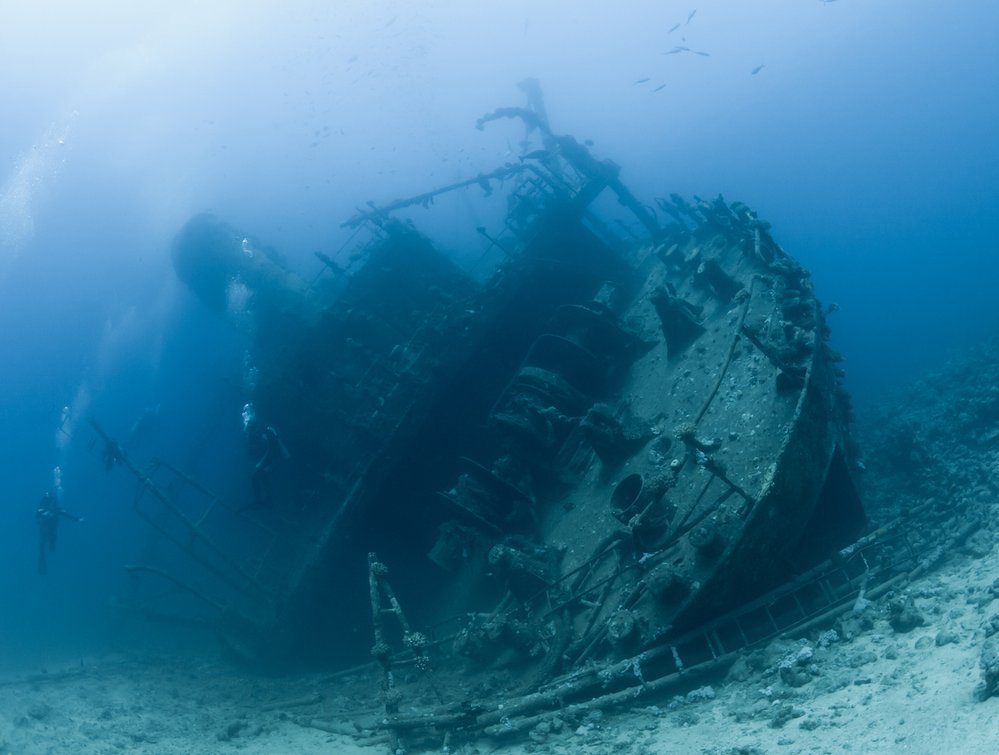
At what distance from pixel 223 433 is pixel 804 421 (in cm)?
2832

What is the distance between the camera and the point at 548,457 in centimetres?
1015

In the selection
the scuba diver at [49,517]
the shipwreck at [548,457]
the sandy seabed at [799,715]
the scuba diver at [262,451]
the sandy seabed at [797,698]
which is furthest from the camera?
the scuba diver at [49,517]

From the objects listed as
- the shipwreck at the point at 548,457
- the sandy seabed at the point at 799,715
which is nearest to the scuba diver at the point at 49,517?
the shipwreck at the point at 548,457

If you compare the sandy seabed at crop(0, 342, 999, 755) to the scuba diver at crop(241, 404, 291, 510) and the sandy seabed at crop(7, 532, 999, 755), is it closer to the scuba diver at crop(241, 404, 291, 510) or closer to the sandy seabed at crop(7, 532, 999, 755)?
the sandy seabed at crop(7, 532, 999, 755)

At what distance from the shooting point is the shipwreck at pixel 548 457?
20.8 feet

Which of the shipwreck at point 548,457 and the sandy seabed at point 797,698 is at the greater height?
the shipwreck at point 548,457

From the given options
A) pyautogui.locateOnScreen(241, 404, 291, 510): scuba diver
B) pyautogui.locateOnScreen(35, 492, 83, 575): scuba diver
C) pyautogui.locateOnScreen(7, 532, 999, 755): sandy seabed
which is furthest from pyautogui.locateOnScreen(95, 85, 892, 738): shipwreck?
pyautogui.locateOnScreen(35, 492, 83, 575): scuba diver

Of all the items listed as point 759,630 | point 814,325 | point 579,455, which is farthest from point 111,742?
point 814,325

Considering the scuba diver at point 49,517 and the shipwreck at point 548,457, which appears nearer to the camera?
the shipwreck at point 548,457

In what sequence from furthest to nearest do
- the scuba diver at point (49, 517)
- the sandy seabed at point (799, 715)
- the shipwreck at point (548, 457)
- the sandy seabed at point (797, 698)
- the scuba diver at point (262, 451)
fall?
the scuba diver at point (49, 517), the scuba diver at point (262, 451), the shipwreck at point (548, 457), the sandy seabed at point (797, 698), the sandy seabed at point (799, 715)

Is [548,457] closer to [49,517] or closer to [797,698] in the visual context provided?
[797,698]

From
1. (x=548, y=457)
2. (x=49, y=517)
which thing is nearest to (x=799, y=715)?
(x=548, y=457)

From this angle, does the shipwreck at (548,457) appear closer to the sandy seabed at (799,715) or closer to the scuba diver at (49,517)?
the sandy seabed at (799,715)

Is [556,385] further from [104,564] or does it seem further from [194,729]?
[104,564]
